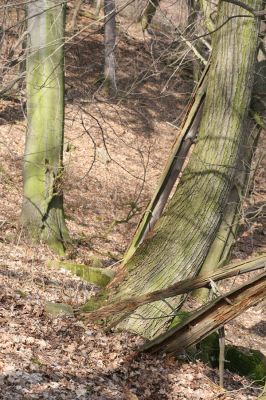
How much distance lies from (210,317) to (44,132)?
4.40m

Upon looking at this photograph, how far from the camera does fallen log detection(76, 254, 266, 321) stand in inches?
225

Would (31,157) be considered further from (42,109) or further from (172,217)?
(172,217)

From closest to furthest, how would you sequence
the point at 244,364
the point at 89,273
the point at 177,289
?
the point at 177,289 → the point at 244,364 → the point at 89,273

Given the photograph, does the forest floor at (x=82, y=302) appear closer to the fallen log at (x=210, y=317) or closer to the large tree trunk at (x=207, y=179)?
the fallen log at (x=210, y=317)

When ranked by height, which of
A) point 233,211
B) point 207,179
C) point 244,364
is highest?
point 207,179

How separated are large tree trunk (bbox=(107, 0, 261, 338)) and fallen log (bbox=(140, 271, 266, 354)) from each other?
31 cm

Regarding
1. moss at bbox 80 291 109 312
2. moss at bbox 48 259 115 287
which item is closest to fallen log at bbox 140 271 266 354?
moss at bbox 80 291 109 312

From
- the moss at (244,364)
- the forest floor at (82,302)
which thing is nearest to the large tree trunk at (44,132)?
the forest floor at (82,302)

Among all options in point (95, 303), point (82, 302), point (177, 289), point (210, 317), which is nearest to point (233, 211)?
point (82, 302)

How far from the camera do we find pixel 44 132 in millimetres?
9242

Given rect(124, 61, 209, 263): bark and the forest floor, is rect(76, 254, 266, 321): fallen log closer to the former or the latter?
the forest floor

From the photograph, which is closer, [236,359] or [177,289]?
[177,289]

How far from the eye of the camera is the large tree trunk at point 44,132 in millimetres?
9016

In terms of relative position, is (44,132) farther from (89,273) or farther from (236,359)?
(236,359)
